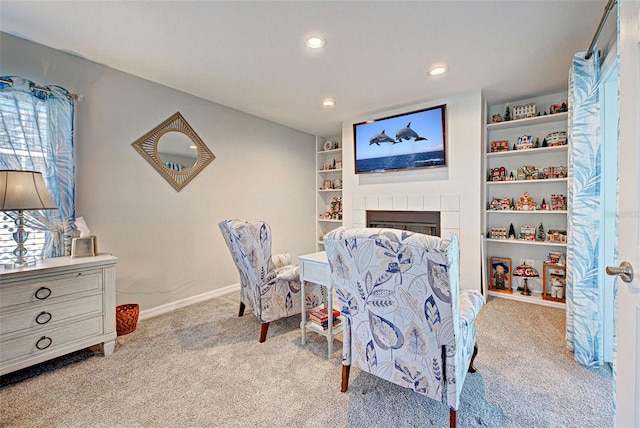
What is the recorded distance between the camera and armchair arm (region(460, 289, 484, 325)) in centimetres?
142

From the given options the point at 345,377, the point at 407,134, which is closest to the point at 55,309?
the point at 345,377

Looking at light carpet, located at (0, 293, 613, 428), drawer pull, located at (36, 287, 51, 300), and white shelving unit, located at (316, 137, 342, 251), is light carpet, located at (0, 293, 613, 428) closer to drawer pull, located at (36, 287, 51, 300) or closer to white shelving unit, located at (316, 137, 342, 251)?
drawer pull, located at (36, 287, 51, 300)

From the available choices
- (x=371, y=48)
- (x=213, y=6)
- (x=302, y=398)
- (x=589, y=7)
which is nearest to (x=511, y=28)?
(x=589, y=7)

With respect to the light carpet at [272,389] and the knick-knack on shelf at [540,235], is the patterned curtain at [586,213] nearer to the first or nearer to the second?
the light carpet at [272,389]

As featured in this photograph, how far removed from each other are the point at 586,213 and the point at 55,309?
3.70m

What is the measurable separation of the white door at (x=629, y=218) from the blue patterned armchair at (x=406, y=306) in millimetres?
501

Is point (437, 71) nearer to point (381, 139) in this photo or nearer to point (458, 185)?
point (381, 139)

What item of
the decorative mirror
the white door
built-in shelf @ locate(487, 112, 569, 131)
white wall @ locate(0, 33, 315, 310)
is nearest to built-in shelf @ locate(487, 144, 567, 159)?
built-in shelf @ locate(487, 112, 569, 131)

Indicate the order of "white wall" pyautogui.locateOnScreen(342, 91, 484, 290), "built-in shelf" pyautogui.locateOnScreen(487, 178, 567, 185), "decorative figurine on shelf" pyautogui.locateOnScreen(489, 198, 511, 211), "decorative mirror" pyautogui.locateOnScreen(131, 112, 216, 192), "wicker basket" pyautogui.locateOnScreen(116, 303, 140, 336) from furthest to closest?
1. "decorative figurine on shelf" pyautogui.locateOnScreen(489, 198, 511, 211)
2. "white wall" pyautogui.locateOnScreen(342, 91, 484, 290)
3. "built-in shelf" pyautogui.locateOnScreen(487, 178, 567, 185)
4. "decorative mirror" pyautogui.locateOnScreen(131, 112, 216, 192)
5. "wicker basket" pyautogui.locateOnScreen(116, 303, 140, 336)

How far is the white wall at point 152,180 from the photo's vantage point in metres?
2.42

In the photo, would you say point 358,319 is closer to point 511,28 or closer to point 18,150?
point 511,28

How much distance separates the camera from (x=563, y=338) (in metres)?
2.33

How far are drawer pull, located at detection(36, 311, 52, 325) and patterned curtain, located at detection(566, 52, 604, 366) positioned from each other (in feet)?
11.8

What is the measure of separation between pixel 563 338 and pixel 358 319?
206 cm
